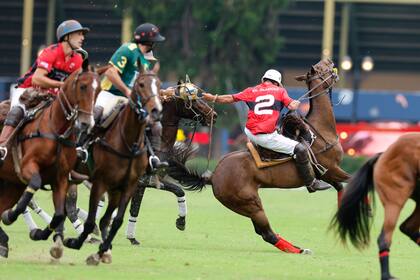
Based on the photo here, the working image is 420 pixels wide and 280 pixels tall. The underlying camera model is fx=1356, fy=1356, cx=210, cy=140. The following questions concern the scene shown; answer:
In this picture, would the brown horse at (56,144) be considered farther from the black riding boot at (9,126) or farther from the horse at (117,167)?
the horse at (117,167)

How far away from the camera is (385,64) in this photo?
6425cm

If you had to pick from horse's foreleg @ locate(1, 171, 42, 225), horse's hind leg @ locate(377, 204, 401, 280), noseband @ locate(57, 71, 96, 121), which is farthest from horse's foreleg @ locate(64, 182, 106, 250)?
horse's hind leg @ locate(377, 204, 401, 280)

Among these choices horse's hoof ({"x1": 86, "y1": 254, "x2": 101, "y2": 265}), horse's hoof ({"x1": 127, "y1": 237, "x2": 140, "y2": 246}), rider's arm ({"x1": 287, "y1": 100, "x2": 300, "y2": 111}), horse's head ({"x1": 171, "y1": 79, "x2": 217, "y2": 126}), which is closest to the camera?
horse's hoof ({"x1": 86, "y1": 254, "x2": 101, "y2": 265})

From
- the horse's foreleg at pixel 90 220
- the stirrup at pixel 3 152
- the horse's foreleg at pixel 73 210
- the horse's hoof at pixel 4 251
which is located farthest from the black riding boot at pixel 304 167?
the stirrup at pixel 3 152

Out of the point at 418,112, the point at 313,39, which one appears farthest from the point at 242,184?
the point at 313,39

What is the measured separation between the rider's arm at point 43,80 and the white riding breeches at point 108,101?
0.63 m

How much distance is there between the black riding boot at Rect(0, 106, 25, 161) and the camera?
51.2ft

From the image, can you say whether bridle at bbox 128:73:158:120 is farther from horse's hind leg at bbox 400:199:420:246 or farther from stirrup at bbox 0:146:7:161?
horse's hind leg at bbox 400:199:420:246

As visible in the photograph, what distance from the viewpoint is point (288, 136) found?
62.7 ft

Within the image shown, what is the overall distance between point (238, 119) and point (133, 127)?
123ft

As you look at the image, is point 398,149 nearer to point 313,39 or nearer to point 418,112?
point 418,112

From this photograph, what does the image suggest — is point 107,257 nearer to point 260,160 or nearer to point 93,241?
point 93,241

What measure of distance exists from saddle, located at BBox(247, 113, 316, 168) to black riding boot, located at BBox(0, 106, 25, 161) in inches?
158

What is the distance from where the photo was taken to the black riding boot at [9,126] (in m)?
15.6
